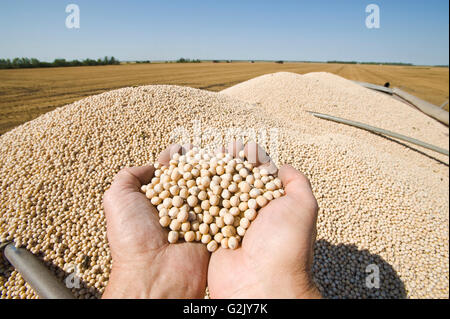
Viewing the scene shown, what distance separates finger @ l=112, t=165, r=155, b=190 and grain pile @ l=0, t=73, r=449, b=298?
38.4 inches

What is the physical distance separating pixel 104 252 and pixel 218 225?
1.43 m

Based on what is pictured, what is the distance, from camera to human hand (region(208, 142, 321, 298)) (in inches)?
52.4

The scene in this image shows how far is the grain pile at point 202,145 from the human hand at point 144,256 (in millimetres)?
1007

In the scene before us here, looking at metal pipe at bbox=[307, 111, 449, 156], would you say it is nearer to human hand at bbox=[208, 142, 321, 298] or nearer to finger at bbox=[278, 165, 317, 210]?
finger at bbox=[278, 165, 317, 210]

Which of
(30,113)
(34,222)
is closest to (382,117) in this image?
(34,222)

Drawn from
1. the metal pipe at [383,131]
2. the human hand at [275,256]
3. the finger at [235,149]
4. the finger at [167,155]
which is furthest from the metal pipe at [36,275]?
the metal pipe at [383,131]

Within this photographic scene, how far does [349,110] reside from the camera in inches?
283

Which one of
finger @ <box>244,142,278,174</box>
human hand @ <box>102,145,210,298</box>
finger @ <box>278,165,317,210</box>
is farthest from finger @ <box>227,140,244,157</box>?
human hand @ <box>102,145,210,298</box>

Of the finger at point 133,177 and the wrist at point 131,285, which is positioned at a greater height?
the finger at point 133,177

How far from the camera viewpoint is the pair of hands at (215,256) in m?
1.34

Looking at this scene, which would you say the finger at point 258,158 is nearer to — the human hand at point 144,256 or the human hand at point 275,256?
the human hand at point 275,256

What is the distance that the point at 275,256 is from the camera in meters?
1.38

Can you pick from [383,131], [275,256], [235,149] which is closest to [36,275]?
[275,256]

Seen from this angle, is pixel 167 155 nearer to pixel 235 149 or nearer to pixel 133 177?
pixel 133 177
